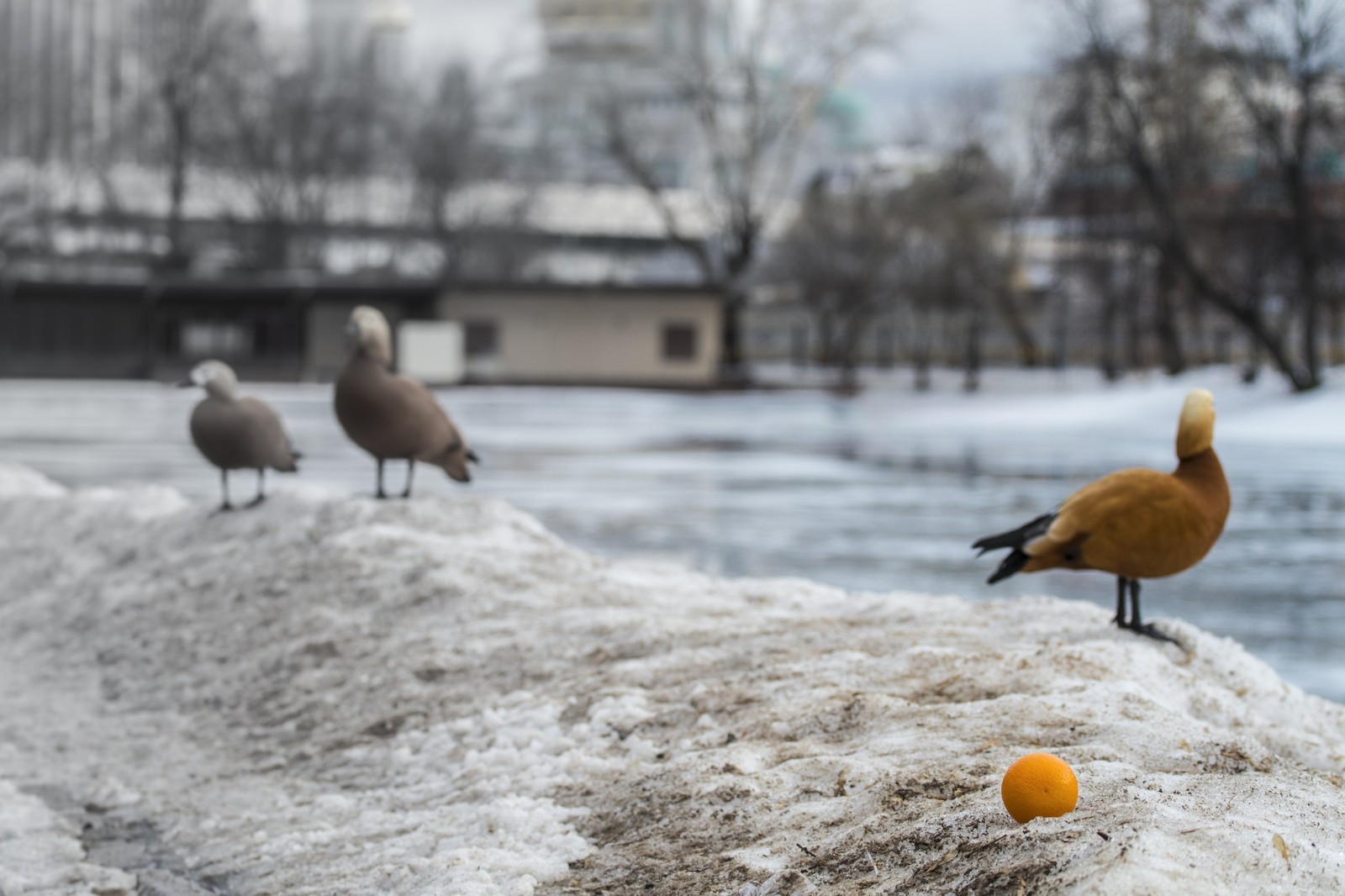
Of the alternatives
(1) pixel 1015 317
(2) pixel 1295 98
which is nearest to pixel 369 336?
→ (2) pixel 1295 98

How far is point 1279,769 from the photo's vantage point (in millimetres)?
4414

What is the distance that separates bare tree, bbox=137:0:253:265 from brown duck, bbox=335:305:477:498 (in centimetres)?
4432

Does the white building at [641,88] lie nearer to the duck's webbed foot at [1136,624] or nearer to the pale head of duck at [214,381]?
the pale head of duck at [214,381]

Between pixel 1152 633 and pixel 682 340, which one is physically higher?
pixel 682 340

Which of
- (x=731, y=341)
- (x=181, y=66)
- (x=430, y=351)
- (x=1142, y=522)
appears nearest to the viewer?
(x=1142, y=522)

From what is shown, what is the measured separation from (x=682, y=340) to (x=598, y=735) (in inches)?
1578

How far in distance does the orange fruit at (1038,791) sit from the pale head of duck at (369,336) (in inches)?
247

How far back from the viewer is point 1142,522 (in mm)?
5730

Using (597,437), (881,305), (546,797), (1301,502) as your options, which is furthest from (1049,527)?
(881,305)

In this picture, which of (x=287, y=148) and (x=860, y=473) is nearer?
(x=860, y=473)

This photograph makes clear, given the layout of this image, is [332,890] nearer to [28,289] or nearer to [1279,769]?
[1279,769]

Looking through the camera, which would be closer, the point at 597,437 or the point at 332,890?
the point at 332,890

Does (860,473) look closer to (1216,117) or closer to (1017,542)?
(1017,542)

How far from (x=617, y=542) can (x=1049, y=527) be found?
19.4 feet
